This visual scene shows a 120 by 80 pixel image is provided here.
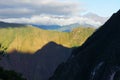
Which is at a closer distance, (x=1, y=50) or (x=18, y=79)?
(x=1, y=50)

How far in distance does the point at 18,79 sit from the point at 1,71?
4720mm

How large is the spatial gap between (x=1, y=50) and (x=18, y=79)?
829 cm

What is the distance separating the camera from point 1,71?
73.7 m

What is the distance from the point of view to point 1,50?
234ft

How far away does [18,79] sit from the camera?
3039 inches

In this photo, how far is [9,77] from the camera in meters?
73.1

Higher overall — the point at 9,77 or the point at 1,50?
the point at 1,50

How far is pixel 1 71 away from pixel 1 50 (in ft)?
14.4

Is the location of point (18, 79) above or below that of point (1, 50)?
below

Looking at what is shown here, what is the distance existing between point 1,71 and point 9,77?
6.14 ft

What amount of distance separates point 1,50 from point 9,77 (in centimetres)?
518
